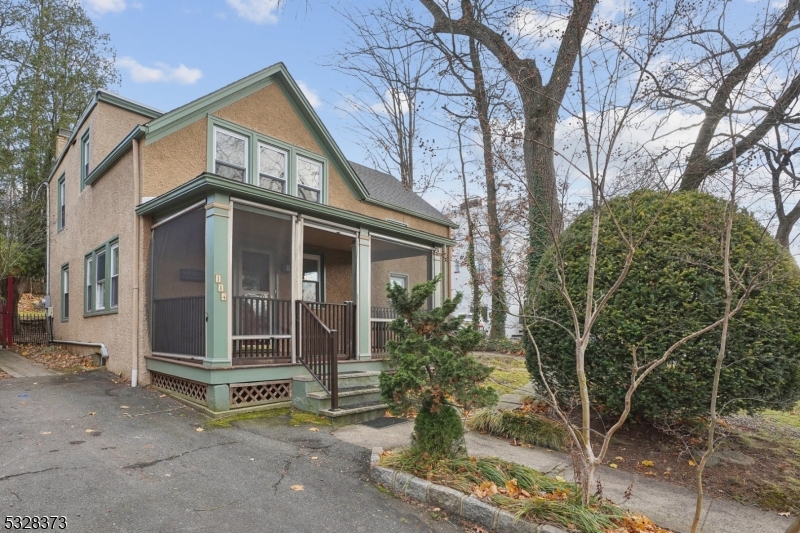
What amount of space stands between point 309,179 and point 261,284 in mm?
2726

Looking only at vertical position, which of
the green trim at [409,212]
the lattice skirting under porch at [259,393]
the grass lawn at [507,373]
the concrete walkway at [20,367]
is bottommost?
the grass lawn at [507,373]

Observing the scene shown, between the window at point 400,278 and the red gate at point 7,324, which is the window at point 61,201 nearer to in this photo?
the red gate at point 7,324

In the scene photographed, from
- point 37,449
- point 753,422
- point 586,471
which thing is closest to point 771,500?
point 586,471

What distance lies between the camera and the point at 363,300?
28.1 ft

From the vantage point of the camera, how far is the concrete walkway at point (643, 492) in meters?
3.82

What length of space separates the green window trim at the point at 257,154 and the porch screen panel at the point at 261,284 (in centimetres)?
106

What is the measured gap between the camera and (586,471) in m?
3.53

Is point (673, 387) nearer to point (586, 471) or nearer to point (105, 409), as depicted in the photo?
point (586, 471)

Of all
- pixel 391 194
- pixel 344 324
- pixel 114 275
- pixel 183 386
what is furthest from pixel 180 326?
pixel 391 194

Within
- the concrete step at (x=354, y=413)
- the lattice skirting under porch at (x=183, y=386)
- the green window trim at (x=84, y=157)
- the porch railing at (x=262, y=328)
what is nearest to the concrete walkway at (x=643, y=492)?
the concrete step at (x=354, y=413)

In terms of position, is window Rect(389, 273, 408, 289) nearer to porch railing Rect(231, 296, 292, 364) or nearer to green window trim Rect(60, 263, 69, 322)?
porch railing Rect(231, 296, 292, 364)

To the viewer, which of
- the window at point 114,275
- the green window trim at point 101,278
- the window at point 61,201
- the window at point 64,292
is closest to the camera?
the window at point 114,275

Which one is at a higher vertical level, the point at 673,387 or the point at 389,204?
the point at 389,204

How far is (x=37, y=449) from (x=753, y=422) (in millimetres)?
9175
